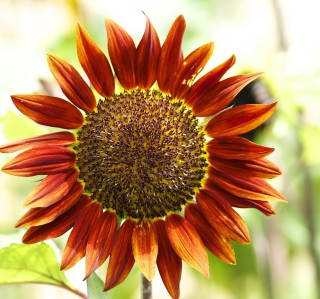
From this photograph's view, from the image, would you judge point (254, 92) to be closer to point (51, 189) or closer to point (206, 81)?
point (206, 81)

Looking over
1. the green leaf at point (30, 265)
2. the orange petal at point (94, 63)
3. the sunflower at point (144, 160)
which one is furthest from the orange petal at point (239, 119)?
the green leaf at point (30, 265)

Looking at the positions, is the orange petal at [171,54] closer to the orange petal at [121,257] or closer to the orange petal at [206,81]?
the orange petal at [206,81]

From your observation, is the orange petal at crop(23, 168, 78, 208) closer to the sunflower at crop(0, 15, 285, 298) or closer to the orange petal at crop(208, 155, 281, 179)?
the sunflower at crop(0, 15, 285, 298)

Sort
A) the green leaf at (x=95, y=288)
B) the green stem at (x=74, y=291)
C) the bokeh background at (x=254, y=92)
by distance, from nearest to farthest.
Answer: the green leaf at (x=95, y=288) < the green stem at (x=74, y=291) < the bokeh background at (x=254, y=92)

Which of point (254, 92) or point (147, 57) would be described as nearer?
point (147, 57)

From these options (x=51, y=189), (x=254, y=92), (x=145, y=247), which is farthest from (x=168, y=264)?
(x=254, y=92)

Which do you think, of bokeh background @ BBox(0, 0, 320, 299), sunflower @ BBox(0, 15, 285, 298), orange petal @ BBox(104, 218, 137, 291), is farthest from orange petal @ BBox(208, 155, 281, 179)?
bokeh background @ BBox(0, 0, 320, 299)

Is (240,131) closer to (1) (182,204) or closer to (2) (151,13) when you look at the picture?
(1) (182,204)

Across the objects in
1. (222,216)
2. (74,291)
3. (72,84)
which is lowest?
(74,291)
